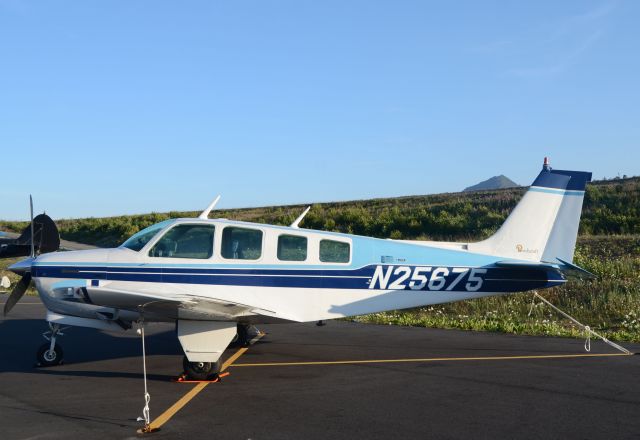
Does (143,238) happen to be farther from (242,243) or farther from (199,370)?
(199,370)

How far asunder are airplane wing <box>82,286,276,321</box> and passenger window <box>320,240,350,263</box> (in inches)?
57.0

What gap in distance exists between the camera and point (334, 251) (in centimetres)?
970

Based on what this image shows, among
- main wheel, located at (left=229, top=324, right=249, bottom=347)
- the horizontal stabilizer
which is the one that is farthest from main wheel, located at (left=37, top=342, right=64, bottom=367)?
the horizontal stabilizer

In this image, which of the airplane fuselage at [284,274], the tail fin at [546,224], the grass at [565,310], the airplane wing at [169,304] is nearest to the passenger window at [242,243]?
the airplane fuselage at [284,274]

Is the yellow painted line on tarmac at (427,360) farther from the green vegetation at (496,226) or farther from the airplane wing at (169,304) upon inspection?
the green vegetation at (496,226)

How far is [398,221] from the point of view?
3609 cm

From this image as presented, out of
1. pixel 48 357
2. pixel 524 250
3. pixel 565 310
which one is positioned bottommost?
pixel 565 310

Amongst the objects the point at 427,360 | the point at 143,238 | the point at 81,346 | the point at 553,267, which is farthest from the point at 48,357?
the point at 553,267

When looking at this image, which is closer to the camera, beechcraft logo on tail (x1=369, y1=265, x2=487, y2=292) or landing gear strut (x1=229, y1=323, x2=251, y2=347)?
beechcraft logo on tail (x1=369, y1=265, x2=487, y2=292)

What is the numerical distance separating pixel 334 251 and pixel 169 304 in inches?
108

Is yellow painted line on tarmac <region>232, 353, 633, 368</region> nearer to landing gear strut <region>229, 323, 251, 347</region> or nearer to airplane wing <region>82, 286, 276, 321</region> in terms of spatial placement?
airplane wing <region>82, 286, 276, 321</region>

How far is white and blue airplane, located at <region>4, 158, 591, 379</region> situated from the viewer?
9305 millimetres

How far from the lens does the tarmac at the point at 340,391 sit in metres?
6.19

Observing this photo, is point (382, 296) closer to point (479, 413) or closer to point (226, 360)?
point (226, 360)
